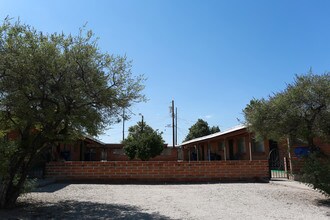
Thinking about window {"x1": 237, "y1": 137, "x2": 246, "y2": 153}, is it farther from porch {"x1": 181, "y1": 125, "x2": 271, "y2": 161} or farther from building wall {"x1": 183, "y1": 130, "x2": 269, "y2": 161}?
building wall {"x1": 183, "y1": 130, "x2": 269, "y2": 161}

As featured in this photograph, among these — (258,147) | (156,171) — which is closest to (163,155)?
(258,147)

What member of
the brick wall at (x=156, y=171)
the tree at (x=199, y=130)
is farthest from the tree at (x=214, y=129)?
the brick wall at (x=156, y=171)

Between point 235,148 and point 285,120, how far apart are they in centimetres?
1738

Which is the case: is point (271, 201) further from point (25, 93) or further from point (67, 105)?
point (25, 93)

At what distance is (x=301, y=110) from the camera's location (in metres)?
10.1

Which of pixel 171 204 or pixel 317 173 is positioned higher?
pixel 317 173

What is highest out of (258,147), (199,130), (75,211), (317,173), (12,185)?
(199,130)

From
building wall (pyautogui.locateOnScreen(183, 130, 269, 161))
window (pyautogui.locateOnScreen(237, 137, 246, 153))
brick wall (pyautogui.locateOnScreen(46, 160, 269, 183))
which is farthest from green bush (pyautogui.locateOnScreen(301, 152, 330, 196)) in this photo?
window (pyautogui.locateOnScreen(237, 137, 246, 153))

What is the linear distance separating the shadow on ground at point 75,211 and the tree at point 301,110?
4985 mm

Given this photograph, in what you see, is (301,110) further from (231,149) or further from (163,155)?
(163,155)

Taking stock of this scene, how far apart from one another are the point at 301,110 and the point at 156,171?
701 centimetres

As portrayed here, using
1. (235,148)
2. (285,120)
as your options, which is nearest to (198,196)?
Answer: (285,120)

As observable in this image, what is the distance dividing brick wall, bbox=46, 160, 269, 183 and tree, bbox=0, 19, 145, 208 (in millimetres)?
6216

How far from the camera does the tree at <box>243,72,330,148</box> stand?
9938 millimetres
